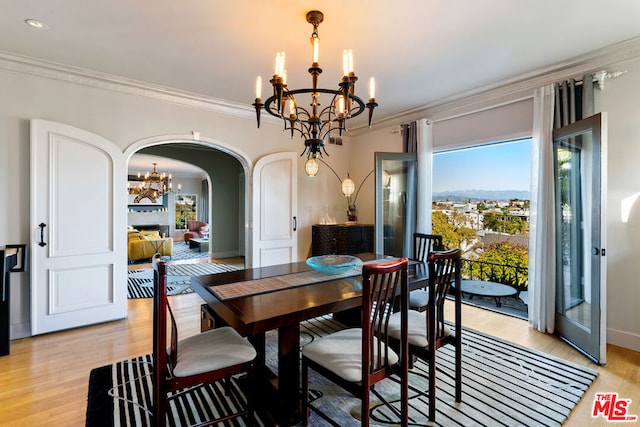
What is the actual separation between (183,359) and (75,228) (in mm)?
2595

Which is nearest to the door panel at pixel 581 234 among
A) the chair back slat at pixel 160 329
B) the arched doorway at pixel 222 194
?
the chair back slat at pixel 160 329

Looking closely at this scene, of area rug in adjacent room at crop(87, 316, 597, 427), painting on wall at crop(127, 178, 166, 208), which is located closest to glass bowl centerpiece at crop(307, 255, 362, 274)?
area rug in adjacent room at crop(87, 316, 597, 427)

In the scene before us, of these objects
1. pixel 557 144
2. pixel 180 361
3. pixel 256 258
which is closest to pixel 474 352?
pixel 557 144

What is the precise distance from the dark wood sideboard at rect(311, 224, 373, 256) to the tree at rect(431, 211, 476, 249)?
142cm

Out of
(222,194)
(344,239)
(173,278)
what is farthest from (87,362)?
(222,194)

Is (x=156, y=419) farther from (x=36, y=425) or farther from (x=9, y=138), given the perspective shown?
(x=9, y=138)

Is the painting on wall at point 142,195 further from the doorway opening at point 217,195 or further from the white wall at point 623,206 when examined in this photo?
the white wall at point 623,206

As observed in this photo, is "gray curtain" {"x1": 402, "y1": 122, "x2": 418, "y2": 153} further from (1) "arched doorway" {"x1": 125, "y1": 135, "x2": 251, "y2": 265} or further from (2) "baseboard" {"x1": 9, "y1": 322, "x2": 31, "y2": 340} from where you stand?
(2) "baseboard" {"x1": 9, "y1": 322, "x2": 31, "y2": 340}

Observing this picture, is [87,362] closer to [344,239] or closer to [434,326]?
[434,326]

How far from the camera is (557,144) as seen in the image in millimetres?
3088

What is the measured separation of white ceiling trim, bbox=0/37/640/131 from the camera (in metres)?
2.83

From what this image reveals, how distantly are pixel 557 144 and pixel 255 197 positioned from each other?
12.4 feet

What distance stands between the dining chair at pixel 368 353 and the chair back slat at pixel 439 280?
27 cm

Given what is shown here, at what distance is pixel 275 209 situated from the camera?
4.68 meters
